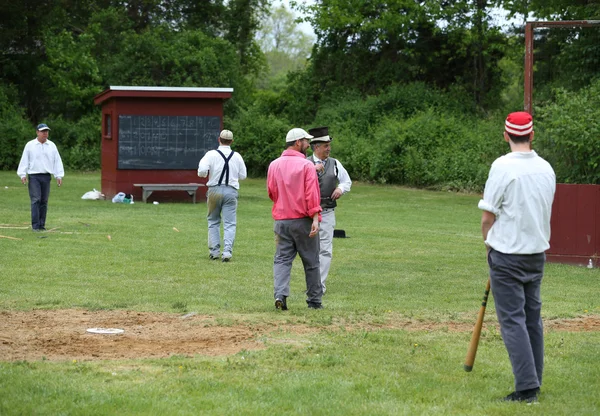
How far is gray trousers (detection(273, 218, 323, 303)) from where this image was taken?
Answer: 10.3m

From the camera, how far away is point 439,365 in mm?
7691

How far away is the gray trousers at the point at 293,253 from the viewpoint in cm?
1033

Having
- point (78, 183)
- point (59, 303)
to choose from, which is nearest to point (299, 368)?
point (59, 303)

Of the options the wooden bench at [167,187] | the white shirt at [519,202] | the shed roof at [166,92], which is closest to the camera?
the white shirt at [519,202]

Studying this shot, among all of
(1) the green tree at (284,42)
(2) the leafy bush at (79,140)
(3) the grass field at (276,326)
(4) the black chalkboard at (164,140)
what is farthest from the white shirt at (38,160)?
(1) the green tree at (284,42)

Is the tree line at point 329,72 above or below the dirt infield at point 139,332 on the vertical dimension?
above

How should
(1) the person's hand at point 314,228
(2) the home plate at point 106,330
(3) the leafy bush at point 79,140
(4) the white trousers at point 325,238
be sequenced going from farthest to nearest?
(3) the leafy bush at point 79,140
(4) the white trousers at point 325,238
(1) the person's hand at point 314,228
(2) the home plate at point 106,330

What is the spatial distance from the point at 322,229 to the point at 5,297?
3648 millimetres

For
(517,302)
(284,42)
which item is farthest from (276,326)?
(284,42)

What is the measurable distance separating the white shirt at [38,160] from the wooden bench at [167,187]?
8.19 metres

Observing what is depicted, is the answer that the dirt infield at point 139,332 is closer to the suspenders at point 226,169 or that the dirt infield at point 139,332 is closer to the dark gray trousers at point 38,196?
the suspenders at point 226,169

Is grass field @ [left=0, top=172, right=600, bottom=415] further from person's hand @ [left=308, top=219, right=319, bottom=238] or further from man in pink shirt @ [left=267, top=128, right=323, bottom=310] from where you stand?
person's hand @ [left=308, top=219, right=319, bottom=238]

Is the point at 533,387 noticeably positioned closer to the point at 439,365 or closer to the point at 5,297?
the point at 439,365

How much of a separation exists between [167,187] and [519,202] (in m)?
20.1
